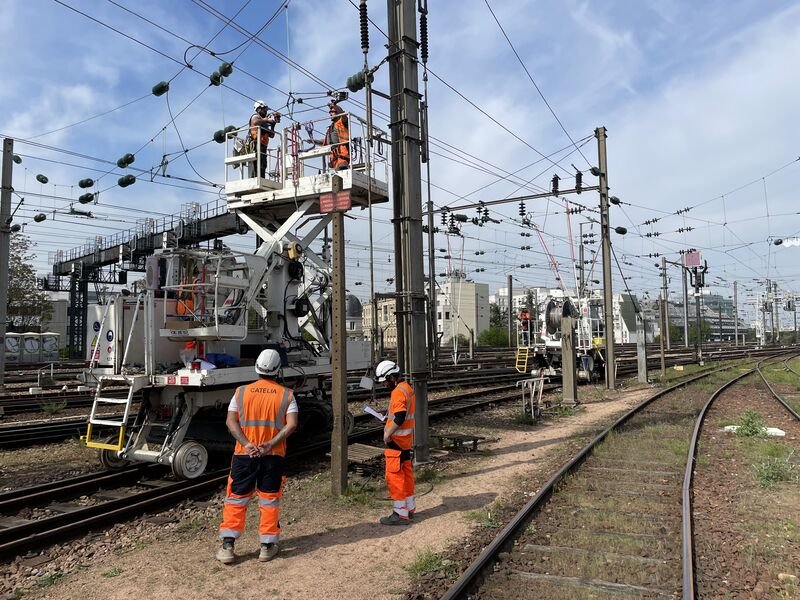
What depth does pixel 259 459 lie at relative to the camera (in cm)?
527

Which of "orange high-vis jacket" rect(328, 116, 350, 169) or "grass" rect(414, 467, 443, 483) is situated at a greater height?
"orange high-vis jacket" rect(328, 116, 350, 169)

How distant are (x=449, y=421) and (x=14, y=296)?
36.5 metres

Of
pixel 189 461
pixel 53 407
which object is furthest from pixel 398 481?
pixel 53 407

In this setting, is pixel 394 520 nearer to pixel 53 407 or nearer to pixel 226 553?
pixel 226 553

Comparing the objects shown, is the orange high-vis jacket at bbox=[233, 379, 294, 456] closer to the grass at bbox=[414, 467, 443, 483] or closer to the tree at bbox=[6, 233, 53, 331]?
the grass at bbox=[414, 467, 443, 483]

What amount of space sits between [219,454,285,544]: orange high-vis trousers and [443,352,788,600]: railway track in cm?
176

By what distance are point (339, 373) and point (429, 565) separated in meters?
2.64

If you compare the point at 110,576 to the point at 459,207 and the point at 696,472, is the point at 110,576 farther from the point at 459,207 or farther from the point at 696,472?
the point at 459,207

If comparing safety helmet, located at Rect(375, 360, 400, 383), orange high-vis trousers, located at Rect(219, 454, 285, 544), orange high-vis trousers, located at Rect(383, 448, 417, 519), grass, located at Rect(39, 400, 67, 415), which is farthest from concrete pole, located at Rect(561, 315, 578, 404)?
grass, located at Rect(39, 400, 67, 415)

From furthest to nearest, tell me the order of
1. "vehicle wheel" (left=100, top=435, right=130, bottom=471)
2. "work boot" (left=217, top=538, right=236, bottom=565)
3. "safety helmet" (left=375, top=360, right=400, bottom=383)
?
"vehicle wheel" (left=100, top=435, right=130, bottom=471), "safety helmet" (left=375, top=360, right=400, bottom=383), "work boot" (left=217, top=538, right=236, bottom=565)

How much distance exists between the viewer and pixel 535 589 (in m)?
4.50

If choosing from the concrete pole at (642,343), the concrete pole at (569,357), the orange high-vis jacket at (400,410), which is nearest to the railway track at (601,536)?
the orange high-vis jacket at (400,410)

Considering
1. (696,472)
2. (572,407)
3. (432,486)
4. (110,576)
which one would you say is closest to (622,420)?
(572,407)

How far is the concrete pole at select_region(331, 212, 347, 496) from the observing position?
704 cm
